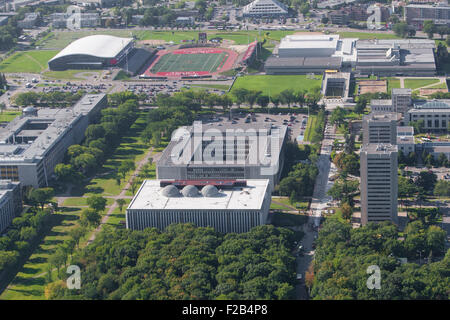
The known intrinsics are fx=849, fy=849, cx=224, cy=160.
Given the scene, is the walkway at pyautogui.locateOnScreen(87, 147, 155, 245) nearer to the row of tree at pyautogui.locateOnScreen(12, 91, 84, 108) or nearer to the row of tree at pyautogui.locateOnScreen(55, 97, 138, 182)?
the row of tree at pyautogui.locateOnScreen(55, 97, 138, 182)

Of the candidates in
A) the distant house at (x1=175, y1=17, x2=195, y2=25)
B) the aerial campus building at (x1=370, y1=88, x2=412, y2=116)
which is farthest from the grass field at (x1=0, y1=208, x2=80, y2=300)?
the distant house at (x1=175, y1=17, x2=195, y2=25)

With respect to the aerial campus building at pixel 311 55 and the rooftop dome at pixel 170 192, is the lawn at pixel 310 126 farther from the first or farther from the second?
the rooftop dome at pixel 170 192

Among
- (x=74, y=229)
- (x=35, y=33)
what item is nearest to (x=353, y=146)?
(x=74, y=229)

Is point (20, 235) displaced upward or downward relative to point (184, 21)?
downward

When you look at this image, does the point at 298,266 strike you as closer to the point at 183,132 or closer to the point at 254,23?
the point at 183,132
